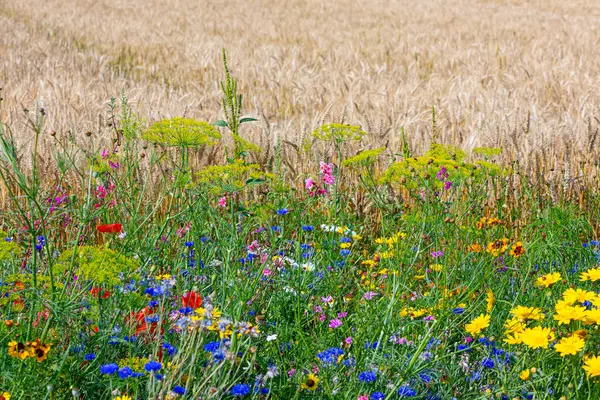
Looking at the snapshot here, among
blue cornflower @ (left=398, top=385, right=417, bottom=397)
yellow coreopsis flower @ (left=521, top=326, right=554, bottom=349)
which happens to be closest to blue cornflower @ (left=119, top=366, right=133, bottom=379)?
blue cornflower @ (left=398, top=385, right=417, bottom=397)

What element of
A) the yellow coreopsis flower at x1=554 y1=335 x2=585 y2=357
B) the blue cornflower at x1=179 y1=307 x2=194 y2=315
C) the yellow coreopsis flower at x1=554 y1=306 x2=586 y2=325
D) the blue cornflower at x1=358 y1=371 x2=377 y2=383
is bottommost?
the blue cornflower at x1=358 y1=371 x2=377 y2=383

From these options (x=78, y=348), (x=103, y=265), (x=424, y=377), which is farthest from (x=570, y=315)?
(x=78, y=348)

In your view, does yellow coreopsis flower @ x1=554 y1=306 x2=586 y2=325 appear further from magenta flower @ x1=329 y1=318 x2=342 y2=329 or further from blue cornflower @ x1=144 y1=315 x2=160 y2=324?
blue cornflower @ x1=144 y1=315 x2=160 y2=324

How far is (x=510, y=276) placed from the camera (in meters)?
2.56

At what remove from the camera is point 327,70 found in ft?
23.7

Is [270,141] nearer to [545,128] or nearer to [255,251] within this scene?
[255,251]

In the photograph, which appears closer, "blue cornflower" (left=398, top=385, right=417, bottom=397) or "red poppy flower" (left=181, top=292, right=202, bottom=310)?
"blue cornflower" (left=398, top=385, right=417, bottom=397)

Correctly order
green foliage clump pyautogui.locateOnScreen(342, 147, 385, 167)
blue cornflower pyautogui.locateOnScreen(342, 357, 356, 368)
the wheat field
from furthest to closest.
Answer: the wheat field → green foliage clump pyautogui.locateOnScreen(342, 147, 385, 167) → blue cornflower pyautogui.locateOnScreen(342, 357, 356, 368)

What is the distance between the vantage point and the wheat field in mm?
3955

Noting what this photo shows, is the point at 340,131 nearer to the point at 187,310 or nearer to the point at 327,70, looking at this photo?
the point at 187,310

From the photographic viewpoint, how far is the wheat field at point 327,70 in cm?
396

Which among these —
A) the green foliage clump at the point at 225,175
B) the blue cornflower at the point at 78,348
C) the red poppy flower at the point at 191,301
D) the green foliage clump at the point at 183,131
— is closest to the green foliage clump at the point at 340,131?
the green foliage clump at the point at 225,175

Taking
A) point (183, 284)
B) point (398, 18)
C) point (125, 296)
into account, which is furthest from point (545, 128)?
point (398, 18)

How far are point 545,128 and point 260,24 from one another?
872 centimetres
